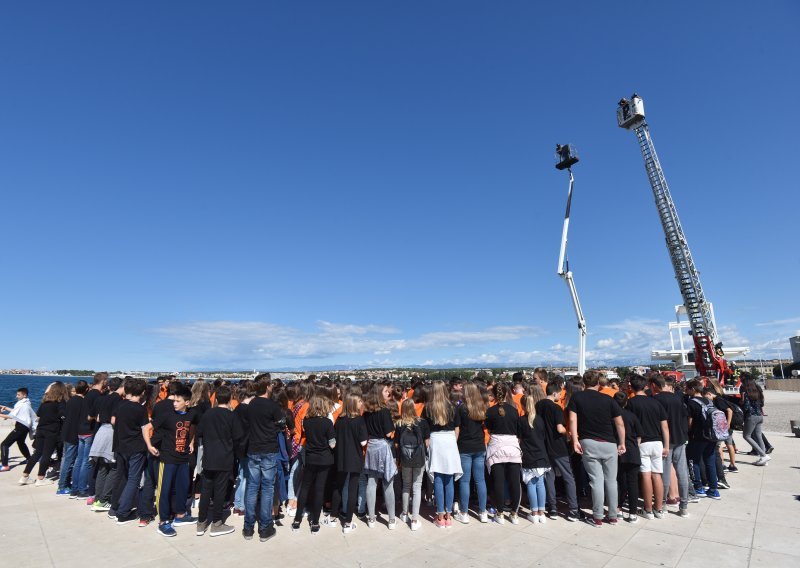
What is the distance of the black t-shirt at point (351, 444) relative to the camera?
5.42 m

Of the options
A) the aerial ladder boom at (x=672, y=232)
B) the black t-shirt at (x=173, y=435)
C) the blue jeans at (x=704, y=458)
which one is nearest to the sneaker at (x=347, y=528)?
the black t-shirt at (x=173, y=435)

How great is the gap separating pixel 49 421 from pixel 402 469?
6687 mm

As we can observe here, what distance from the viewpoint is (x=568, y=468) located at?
5797mm

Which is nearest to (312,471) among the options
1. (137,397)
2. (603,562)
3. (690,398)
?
(137,397)

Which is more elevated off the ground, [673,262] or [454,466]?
[673,262]

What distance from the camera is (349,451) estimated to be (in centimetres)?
542

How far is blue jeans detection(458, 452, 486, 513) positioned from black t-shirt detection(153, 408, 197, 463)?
367 cm

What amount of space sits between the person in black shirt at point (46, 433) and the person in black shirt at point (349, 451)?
18.7 feet

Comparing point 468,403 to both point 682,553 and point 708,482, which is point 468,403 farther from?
point 708,482

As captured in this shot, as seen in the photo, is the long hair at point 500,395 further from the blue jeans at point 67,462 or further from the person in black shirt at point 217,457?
the blue jeans at point 67,462

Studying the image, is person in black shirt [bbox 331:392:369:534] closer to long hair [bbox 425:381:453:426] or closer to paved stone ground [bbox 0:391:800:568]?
paved stone ground [bbox 0:391:800:568]

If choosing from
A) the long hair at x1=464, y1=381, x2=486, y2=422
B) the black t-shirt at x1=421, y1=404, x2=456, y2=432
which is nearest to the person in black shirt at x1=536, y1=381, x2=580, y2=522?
the long hair at x1=464, y1=381, x2=486, y2=422

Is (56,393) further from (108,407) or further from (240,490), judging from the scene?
(240,490)

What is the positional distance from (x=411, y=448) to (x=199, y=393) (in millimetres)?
3218
